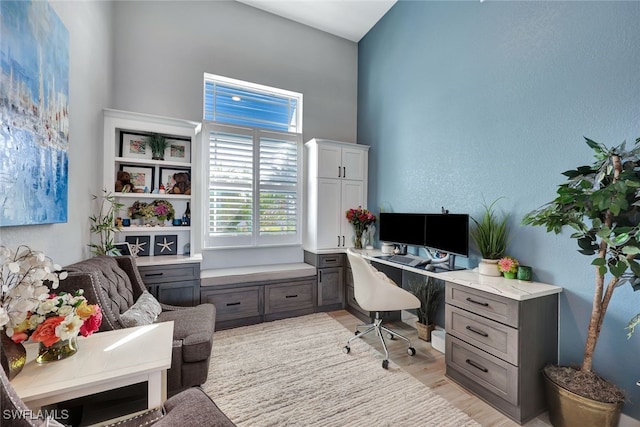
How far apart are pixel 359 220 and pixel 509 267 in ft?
6.26

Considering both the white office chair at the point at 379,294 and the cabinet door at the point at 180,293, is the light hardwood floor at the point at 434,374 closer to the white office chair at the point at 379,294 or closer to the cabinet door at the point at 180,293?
the white office chair at the point at 379,294

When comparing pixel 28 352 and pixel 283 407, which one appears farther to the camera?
pixel 283 407

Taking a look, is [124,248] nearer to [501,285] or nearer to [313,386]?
[313,386]

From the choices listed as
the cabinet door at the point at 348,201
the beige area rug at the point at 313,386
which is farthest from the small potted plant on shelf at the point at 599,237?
the cabinet door at the point at 348,201

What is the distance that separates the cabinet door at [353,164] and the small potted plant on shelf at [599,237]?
2469 millimetres

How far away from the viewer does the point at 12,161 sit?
1278mm

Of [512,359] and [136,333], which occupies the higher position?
[136,333]

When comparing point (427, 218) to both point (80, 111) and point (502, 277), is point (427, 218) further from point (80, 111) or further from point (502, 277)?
point (80, 111)

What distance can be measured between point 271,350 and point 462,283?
→ 1.85 metres

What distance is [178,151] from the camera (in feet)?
10.4

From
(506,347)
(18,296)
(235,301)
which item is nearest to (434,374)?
(506,347)

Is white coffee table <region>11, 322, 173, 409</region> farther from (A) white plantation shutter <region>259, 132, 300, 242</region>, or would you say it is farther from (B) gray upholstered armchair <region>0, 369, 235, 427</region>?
(A) white plantation shutter <region>259, 132, 300, 242</region>

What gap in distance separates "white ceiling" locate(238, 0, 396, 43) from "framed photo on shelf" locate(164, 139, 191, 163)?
2155 millimetres

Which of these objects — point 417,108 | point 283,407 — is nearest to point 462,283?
point 283,407
